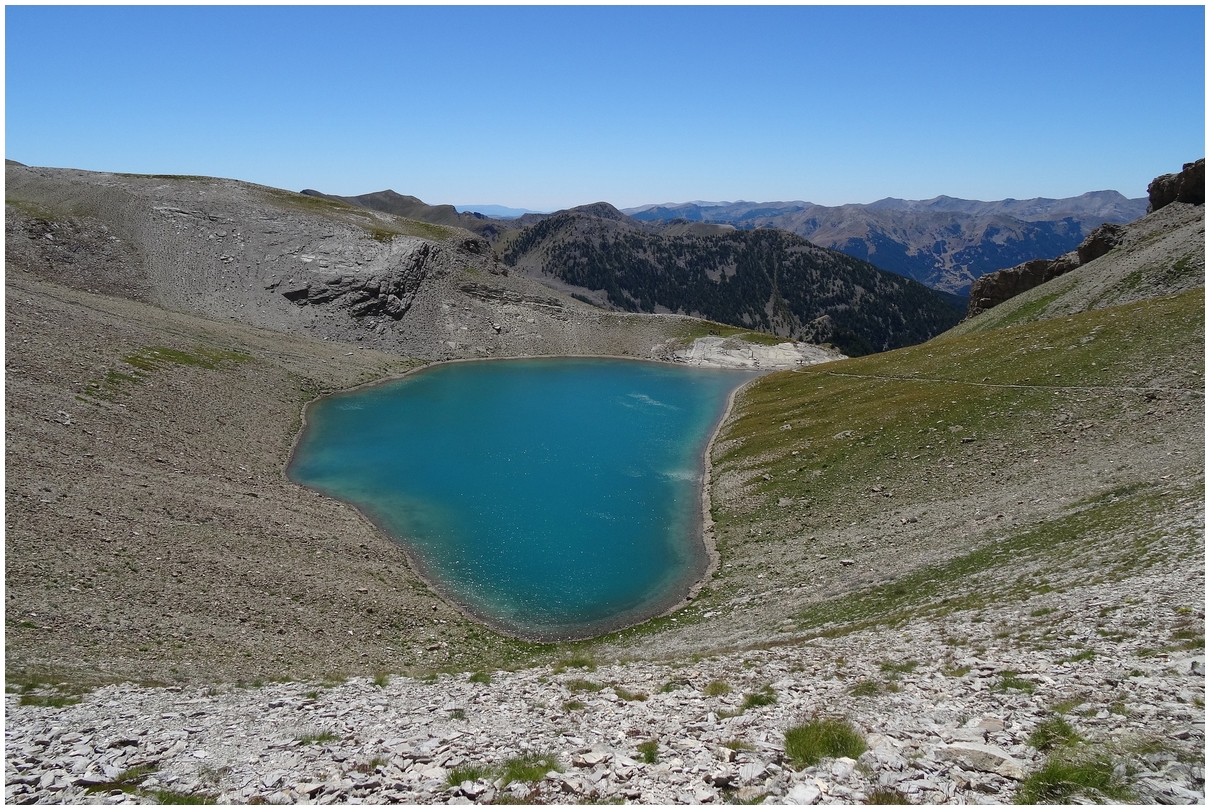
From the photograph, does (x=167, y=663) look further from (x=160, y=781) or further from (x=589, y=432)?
(x=589, y=432)

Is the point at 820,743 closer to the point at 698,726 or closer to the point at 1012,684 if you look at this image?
the point at 698,726

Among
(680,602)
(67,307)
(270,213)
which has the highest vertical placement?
(270,213)

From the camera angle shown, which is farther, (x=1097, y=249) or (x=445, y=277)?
(x=445, y=277)

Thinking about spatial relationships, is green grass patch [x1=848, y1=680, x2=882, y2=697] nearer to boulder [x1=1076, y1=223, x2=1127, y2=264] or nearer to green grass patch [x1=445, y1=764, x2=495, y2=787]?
green grass patch [x1=445, y1=764, x2=495, y2=787]

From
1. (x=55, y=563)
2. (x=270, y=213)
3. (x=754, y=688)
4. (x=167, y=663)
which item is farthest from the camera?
(x=270, y=213)

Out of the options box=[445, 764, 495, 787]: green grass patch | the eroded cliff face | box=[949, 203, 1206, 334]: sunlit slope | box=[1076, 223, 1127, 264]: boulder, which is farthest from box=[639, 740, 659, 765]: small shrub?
Result: box=[1076, 223, 1127, 264]: boulder

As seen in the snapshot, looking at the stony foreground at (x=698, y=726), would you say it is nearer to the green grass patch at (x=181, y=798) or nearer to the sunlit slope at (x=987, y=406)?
the green grass patch at (x=181, y=798)

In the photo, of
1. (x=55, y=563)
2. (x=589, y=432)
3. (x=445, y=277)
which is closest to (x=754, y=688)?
(x=55, y=563)
